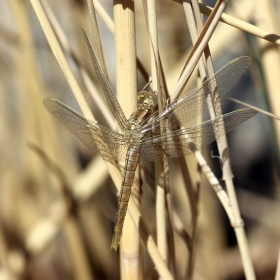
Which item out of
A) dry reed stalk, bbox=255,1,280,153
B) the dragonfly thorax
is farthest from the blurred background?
the dragonfly thorax

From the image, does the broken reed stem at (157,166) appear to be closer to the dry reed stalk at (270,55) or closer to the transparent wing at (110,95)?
the transparent wing at (110,95)

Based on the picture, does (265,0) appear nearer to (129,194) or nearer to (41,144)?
(129,194)

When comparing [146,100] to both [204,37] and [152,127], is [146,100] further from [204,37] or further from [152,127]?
[204,37]

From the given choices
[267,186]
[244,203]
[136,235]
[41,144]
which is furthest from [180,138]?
[267,186]

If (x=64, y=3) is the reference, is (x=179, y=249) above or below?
below

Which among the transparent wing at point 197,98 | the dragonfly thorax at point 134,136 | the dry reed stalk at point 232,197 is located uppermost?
the transparent wing at point 197,98

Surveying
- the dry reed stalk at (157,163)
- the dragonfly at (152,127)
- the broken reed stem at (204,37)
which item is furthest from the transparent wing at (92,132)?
the broken reed stem at (204,37)

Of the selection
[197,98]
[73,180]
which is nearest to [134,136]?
[197,98]
